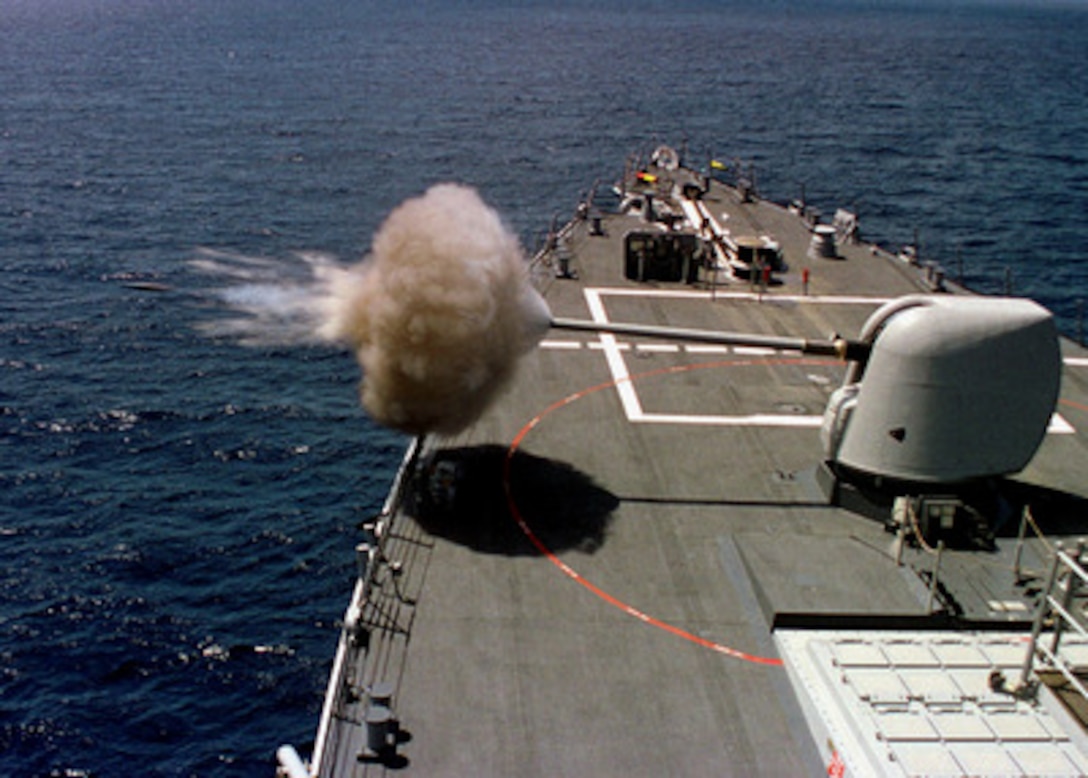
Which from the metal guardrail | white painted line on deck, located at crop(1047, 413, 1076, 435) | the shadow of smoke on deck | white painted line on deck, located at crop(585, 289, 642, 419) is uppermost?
the metal guardrail

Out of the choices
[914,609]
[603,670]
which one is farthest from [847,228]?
[603,670]

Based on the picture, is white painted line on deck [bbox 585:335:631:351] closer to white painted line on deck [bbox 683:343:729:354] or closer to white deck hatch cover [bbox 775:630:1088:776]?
white painted line on deck [bbox 683:343:729:354]

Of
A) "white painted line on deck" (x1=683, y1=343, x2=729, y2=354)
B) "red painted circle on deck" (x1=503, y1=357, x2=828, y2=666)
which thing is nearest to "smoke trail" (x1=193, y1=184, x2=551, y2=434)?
"red painted circle on deck" (x1=503, y1=357, x2=828, y2=666)

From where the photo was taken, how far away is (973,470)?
20.6m

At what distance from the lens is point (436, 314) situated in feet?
65.5

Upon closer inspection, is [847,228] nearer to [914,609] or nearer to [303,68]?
[914,609]

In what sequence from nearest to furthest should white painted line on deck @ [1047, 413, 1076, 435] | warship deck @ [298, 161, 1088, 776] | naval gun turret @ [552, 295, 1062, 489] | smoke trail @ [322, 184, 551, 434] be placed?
warship deck @ [298, 161, 1088, 776], naval gun turret @ [552, 295, 1062, 489], smoke trail @ [322, 184, 551, 434], white painted line on deck @ [1047, 413, 1076, 435]

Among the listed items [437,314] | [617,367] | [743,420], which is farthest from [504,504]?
[617,367]

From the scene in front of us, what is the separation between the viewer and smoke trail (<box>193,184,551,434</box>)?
20.0 meters

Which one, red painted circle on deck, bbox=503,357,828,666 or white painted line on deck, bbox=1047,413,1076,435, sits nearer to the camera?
red painted circle on deck, bbox=503,357,828,666

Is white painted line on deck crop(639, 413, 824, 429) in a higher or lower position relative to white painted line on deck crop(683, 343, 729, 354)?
higher

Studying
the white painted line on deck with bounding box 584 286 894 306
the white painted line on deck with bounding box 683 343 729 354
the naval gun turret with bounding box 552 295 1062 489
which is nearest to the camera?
the naval gun turret with bounding box 552 295 1062 489

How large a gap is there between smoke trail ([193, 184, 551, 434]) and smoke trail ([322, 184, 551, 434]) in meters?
0.02

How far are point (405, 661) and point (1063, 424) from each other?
1775 cm
